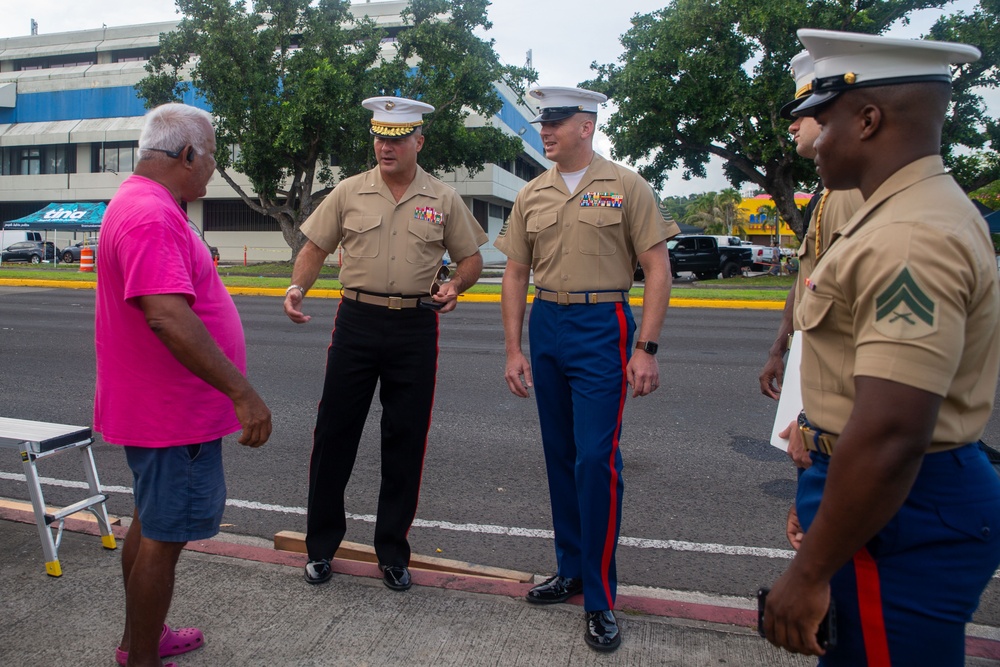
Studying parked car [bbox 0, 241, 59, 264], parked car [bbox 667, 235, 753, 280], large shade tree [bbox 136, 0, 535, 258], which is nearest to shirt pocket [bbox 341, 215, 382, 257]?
large shade tree [bbox 136, 0, 535, 258]

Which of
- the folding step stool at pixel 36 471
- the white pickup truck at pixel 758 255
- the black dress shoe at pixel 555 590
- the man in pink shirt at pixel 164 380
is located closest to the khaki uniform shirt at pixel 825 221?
the black dress shoe at pixel 555 590

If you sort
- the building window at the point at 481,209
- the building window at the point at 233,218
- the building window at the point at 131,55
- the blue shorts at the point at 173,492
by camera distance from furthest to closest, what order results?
the building window at the point at 131,55, the building window at the point at 481,209, the building window at the point at 233,218, the blue shorts at the point at 173,492

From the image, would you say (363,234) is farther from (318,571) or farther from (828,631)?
(828,631)

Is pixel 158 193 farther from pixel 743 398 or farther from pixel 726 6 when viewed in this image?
pixel 726 6

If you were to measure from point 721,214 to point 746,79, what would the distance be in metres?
68.2

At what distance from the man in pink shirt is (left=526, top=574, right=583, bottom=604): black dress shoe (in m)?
1.32

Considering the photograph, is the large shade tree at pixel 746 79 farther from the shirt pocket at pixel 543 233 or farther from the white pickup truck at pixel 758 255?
the shirt pocket at pixel 543 233

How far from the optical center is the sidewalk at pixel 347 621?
2992 mm

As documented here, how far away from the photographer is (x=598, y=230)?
11.4ft

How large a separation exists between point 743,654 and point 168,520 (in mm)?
2035

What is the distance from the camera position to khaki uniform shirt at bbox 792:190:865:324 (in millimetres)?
2657

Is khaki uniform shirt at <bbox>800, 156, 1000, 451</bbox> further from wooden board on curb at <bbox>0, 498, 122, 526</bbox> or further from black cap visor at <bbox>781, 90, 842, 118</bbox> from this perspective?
wooden board on curb at <bbox>0, 498, 122, 526</bbox>

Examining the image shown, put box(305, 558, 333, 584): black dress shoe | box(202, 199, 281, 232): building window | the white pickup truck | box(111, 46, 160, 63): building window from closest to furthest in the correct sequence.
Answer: box(305, 558, 333, 584): black dress shoe < the white pickup truck < box(202, 199, 281, 232): building window < box(111, 46, 160, 63): building window

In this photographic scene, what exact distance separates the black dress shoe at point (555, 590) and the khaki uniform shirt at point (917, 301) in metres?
1.95
